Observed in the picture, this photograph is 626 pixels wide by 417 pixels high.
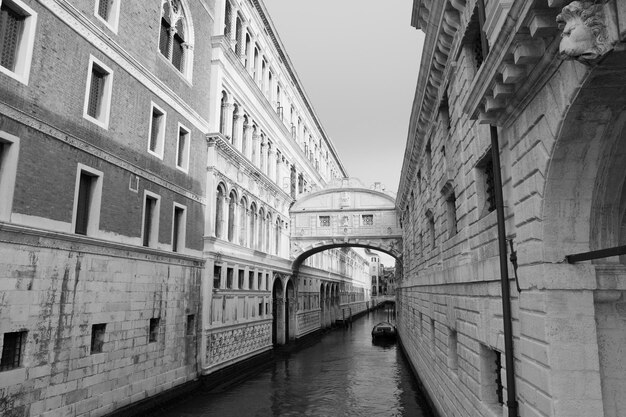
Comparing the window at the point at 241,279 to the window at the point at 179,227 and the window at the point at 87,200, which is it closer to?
the window at the point at 179,227

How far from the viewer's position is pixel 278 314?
27781mm

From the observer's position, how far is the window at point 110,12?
12.0 m

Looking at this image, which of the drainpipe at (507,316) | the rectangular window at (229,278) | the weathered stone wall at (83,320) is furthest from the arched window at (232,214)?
the drainpipe at (507,316)

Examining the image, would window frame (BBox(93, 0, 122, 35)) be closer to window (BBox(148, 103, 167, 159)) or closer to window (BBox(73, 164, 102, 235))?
window (BBox(148, 103, 167, 159))

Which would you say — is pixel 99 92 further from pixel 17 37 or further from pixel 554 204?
pixel 554 204

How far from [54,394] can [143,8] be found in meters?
10.7

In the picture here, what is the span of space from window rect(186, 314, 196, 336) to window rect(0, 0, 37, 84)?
941 centimetres

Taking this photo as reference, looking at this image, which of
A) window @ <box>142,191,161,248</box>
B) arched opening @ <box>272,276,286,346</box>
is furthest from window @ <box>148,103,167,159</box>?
arched opening @ <box>272,276,286,346</box>

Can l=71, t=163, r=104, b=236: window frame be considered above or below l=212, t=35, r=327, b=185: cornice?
below

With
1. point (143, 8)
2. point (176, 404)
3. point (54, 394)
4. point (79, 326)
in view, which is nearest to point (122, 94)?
point (143, 8)

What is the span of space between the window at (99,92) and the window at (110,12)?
1.26 meters

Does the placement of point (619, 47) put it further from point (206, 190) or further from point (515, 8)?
point (206, 190)

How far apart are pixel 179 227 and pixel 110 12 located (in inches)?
Result: 274

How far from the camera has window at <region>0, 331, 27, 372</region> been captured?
343 inches
